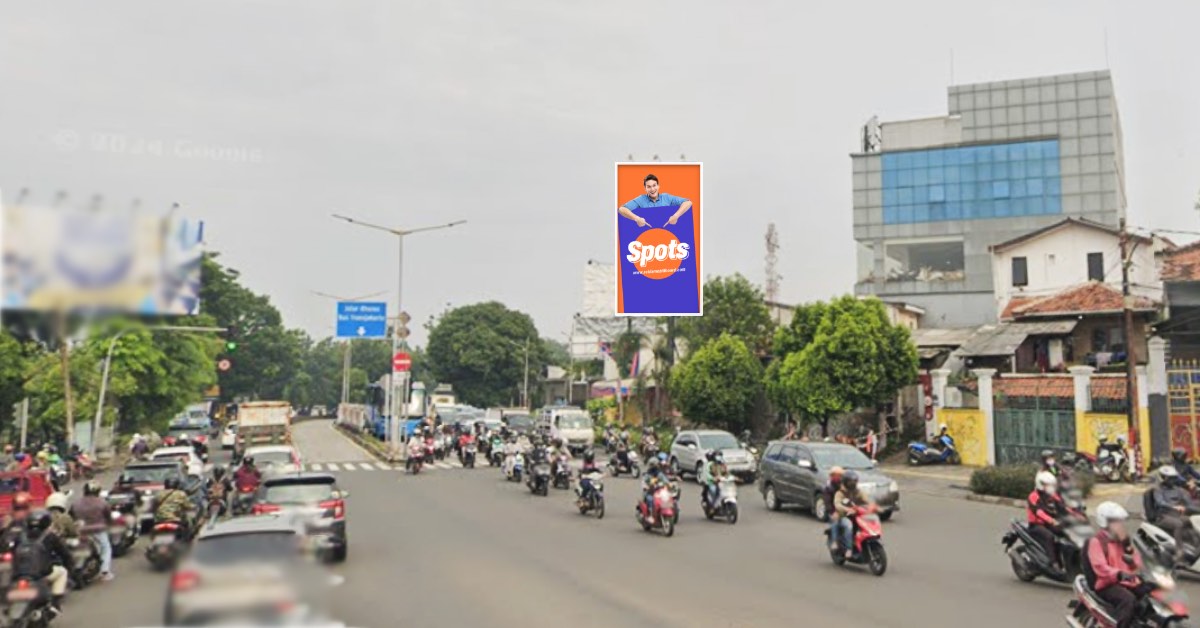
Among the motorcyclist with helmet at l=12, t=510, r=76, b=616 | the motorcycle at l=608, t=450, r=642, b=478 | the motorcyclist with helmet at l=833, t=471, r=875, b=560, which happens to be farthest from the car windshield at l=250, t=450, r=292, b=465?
the motorcyclist with helmet at l=833, t=471, r=875, b=560

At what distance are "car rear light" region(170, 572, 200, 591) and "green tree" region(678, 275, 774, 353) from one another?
42.5 metres

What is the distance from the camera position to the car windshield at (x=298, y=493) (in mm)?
12438

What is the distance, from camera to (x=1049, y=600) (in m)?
9.85

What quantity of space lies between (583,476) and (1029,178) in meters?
51.7

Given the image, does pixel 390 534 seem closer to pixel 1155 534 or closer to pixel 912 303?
pixel 1155 534

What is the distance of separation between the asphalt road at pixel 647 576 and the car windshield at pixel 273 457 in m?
2.14

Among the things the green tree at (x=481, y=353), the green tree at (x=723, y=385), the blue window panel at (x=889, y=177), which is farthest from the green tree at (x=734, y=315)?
the green tree at (x=481, y=353)

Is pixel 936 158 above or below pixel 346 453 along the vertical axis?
above

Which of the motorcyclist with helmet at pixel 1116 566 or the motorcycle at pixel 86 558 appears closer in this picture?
the motorcyclist with helmet at pixel 1116 566

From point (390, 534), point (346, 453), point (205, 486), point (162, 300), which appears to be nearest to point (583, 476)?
point (390, 534)

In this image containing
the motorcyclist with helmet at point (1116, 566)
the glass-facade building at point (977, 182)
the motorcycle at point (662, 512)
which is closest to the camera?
the motorcyclist with helmet at point (1116, 566)

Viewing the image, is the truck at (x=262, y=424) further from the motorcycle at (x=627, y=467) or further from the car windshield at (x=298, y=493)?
the car windshield at (x=298, y=493)

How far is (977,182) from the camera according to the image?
6097cm

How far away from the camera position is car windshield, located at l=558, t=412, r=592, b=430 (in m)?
37.7
